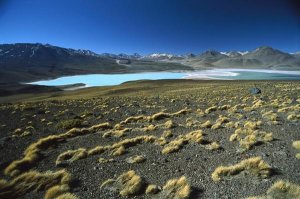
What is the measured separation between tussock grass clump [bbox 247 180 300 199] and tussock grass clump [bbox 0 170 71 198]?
671 cm

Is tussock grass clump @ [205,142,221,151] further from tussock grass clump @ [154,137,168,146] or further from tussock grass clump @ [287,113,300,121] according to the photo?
tussock grass clump @ [287,113,300,121]

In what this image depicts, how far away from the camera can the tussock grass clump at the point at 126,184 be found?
26.6ft

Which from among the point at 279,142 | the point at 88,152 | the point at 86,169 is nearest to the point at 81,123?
the point at 88,152

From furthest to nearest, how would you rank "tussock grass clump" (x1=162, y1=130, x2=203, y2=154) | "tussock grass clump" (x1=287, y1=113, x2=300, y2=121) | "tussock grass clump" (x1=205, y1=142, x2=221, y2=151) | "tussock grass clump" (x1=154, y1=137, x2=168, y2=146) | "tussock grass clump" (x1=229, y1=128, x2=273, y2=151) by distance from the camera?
"tussock grass clump" (x1=287, y1=113, x2=300, y2=121)
"tussock grass clump" (x1=154, y1=137, x2=168, y2=146)
"tussock grass clump" (x1=162, y1=130, x2=203, y2=154)
"tussock grass clump" (x1=205, y1=142, x2=221, y2=151)
"tussock grass clump" (x1=229, y1=128, x2=273, y2=151)

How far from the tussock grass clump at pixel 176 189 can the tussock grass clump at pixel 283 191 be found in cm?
201

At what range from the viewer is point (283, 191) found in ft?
22.6

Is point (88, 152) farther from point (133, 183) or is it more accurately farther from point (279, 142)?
point (279, 142)

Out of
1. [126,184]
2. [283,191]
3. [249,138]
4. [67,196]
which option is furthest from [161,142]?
[283,191]

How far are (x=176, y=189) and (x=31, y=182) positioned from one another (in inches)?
221

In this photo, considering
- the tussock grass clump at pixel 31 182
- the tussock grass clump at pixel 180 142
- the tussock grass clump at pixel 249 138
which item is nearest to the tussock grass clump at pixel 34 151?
the tussock grass clump at pixel 31 182

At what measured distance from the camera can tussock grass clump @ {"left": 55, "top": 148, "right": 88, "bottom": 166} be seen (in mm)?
11695

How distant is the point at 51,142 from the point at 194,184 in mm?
10396

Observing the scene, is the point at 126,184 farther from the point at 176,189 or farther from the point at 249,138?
the point at 249,138

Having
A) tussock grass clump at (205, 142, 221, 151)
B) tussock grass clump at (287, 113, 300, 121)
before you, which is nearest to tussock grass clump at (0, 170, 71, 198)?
tussock grass clump at (205, 142, 221, 151)
